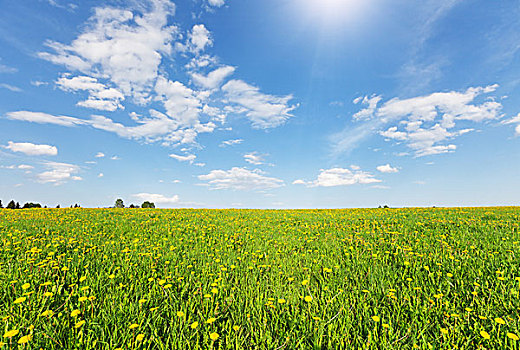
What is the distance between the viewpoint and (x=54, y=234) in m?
7.50

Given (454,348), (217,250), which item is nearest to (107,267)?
(217,250)

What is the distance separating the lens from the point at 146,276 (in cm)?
416

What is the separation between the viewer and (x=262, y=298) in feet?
11.0

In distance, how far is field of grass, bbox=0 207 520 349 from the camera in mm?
2576

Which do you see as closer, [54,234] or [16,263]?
[16,263]

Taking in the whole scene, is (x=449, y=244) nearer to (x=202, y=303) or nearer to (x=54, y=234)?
(x=202, y=303)

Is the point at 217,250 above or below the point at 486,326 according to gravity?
above

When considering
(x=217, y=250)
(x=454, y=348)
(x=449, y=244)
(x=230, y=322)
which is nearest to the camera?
(x=454, y=348)

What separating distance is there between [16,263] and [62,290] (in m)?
1.77

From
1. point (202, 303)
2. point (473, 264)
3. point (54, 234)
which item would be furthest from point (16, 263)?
point (473, 264)

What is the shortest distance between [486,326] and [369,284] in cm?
136

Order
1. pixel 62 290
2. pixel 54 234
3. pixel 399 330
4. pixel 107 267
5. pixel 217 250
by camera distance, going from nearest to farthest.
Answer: pixel 399 330, pixel 62 290, pixel 107 267, pixel 217 250, pixel 54 234

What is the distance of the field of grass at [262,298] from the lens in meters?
2.58

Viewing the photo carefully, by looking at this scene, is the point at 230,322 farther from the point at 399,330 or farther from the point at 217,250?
the point at 217,250
